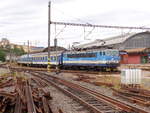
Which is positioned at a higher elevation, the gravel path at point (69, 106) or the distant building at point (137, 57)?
the distant building at point (137, 57)

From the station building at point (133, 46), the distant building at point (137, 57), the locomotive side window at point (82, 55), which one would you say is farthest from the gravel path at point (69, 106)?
the distant building at point (137, 57)

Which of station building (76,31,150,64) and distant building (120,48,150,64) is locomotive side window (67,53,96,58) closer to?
station building (76,31,150,64)

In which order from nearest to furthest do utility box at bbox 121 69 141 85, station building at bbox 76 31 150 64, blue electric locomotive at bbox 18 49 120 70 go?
1. utility box at bbox 121 69 141 85
2. blue electric locomotive at bbox 18 49 120 70
3. station building at bbox 76 31 150 64

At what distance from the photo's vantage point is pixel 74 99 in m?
11.5

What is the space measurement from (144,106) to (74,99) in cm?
333

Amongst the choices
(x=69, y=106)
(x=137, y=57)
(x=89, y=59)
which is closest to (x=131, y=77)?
(x=69, y=106)

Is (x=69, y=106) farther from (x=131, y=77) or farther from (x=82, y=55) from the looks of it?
(x=82, y=55)

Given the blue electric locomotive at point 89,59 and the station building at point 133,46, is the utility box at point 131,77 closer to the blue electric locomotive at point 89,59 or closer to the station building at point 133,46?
the blue electric locomotive at point 89,59

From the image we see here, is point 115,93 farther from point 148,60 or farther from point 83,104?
→ point 148,60

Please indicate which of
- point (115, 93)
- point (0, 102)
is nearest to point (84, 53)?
point (115, 93)

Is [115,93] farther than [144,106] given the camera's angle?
Yes

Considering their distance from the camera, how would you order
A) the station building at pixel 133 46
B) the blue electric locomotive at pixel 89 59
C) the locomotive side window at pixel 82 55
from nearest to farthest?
the blue electric locomotive at pixel 89 59 → the locomotive side window at pixel 82 55 → the station building at pixel 133 46

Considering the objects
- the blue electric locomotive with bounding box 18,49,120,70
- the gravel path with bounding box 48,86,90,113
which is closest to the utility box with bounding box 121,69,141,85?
the gravel path with bounding box 48,86,90,113

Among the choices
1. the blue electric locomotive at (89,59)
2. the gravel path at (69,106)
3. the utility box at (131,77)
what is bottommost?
the gravel path at (69,106)
